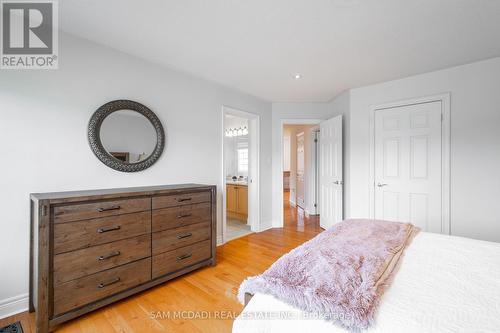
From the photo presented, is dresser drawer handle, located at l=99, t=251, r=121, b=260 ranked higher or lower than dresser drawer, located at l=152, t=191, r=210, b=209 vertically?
lower

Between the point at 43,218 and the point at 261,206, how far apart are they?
3.07 m

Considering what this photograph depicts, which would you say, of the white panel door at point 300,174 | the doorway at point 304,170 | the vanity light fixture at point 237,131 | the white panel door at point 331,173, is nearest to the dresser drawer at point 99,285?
the white panel door at point 331,173

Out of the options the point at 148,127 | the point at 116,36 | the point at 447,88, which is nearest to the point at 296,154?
the point at 447,88

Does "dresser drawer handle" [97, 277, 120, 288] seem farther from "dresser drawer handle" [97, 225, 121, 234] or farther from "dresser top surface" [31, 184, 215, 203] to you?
"dresser top surface" [31, 184, 215, 203]

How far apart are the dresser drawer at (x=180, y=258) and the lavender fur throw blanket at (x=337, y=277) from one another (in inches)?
53.6

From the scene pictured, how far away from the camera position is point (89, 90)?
217 cm

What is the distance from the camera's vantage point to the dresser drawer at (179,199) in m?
2.18

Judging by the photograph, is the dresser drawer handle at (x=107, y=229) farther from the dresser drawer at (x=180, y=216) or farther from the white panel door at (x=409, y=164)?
the white panel door at (x=409, y=164)

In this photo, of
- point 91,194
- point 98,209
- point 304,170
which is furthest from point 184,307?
point 304,170

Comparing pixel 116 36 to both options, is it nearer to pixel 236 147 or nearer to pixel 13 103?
pixel 13 103

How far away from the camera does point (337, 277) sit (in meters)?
1.03

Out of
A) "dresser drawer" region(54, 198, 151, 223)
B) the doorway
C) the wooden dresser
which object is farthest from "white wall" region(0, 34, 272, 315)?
the doorway

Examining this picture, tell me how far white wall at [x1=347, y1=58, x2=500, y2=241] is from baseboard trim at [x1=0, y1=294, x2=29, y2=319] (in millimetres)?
4464

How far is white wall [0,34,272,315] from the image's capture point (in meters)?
1.80
